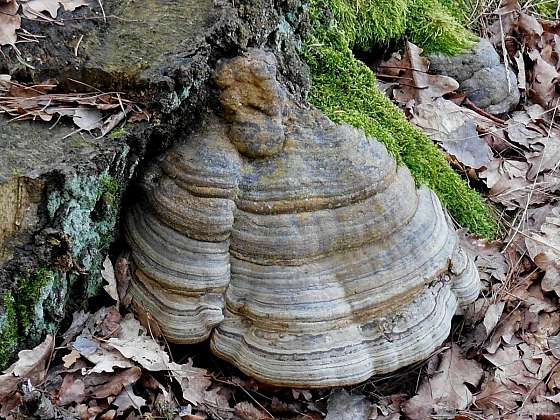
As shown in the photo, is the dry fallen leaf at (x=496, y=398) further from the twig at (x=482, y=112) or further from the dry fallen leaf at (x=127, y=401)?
the twig at (x=482, y=112)

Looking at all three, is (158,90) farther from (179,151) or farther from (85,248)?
(85,248)

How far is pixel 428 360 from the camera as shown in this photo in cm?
402

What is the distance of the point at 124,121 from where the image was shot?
10.8ft

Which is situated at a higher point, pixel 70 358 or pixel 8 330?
pixel 8 330

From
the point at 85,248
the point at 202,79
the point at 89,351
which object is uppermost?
the point at 202,79

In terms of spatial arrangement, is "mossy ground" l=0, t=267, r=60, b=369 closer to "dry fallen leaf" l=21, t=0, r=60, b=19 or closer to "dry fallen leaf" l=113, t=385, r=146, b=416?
"dry fallen leaf" l=113, t=385, r=146, b=416

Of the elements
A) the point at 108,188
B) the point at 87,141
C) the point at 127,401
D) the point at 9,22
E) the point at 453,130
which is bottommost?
the point at 127,401

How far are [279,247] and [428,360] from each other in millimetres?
1271

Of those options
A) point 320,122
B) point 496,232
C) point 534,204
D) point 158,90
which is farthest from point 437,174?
point 158,90

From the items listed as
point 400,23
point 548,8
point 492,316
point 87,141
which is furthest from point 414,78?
point 87,141

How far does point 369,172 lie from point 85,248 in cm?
146

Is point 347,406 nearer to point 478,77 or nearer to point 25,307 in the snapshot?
point 25,307

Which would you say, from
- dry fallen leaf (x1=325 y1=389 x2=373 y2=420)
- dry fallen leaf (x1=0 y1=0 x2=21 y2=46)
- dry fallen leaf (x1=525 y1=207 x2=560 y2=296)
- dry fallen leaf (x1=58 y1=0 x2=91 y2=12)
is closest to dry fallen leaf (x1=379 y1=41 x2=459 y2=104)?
dry fallen leaf (x1=525 y1=207 x2=560 y2=296)

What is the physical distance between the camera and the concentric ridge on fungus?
3404 mm
